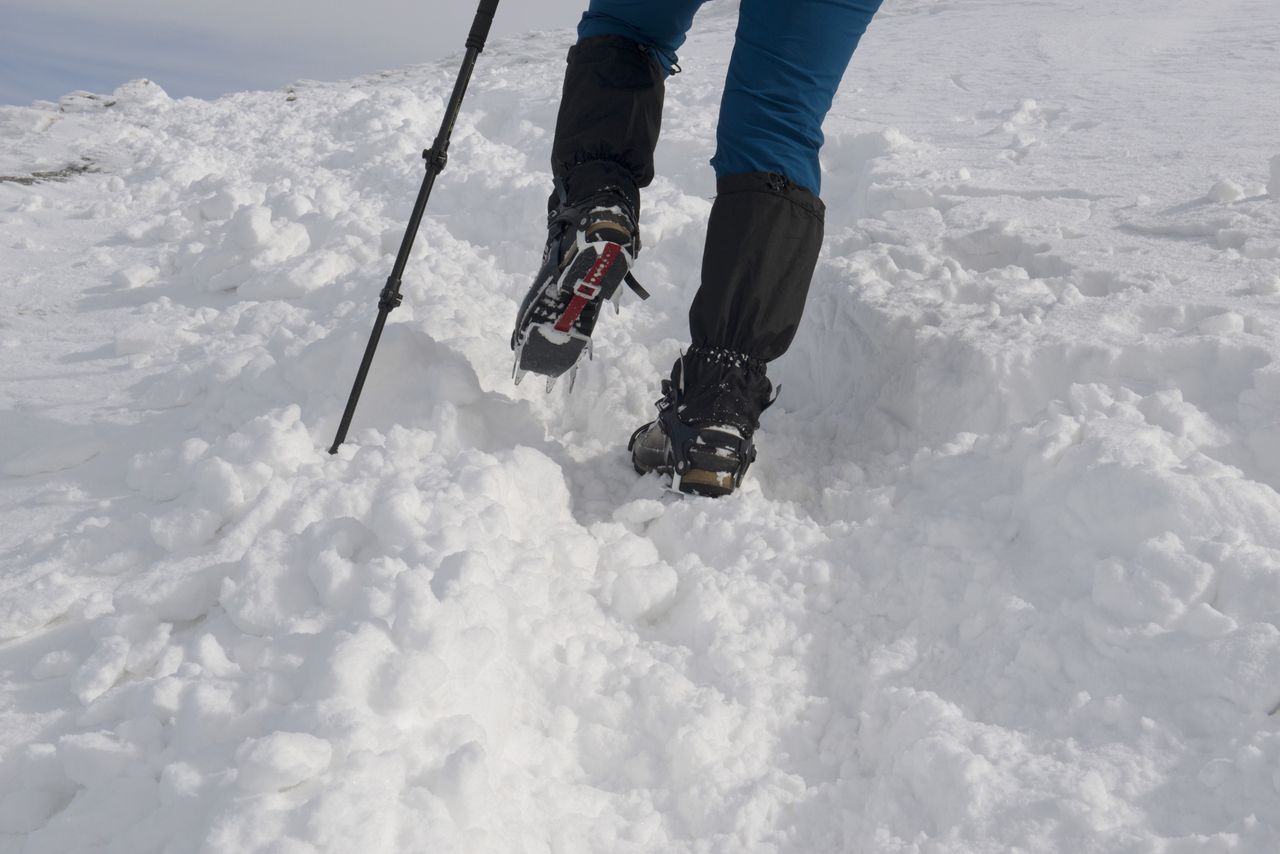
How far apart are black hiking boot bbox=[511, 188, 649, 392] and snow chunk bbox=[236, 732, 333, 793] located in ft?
4.20

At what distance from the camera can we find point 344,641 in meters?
1.49

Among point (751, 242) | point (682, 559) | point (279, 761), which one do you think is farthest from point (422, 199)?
point (279, 761)

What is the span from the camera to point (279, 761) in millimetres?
1279

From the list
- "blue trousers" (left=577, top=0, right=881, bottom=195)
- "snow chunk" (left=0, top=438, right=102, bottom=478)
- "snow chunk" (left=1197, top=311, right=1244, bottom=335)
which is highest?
"blue trousers" (left=577, top=0, right=881, bottom=195)

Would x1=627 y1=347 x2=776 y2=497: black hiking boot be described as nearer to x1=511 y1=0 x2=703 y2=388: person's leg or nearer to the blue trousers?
x1=511 y1=0 x2=703 y2=388: person's leg

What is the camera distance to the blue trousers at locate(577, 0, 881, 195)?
2.07 metres

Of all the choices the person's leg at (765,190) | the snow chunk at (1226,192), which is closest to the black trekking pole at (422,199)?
the person's leg at (765,190)

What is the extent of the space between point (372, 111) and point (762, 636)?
5350 mm

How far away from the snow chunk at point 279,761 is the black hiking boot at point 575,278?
4.20ft

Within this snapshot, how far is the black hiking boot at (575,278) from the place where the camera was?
7.46 feet

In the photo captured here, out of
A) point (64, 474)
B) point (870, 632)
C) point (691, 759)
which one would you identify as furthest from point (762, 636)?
point (64, 474)

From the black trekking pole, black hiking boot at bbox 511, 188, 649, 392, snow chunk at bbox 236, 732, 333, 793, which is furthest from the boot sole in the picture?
snow chunk at bbox 236, 732, 333, 793

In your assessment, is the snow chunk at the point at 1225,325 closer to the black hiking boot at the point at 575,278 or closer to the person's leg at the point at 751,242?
the person's leg at the point at 751,242

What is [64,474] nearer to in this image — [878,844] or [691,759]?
[691,759]
